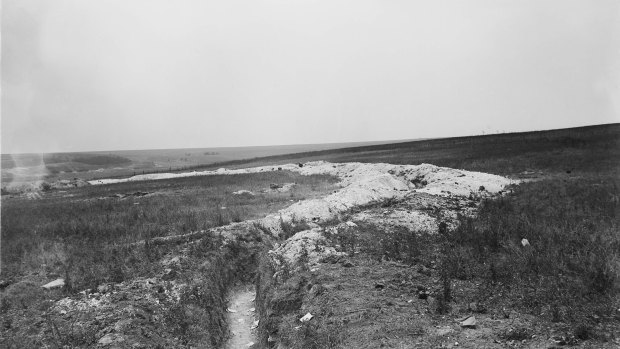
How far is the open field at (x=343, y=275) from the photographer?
5277 mm

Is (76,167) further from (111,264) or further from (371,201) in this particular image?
(111,264)

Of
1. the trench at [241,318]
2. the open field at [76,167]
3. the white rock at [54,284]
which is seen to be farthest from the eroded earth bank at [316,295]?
the open field at [76,167]

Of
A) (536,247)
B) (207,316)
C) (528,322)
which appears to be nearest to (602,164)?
(536,247)

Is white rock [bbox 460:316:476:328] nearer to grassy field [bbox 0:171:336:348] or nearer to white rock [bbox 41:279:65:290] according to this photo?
grassy field [bbox 0:171:336:348]

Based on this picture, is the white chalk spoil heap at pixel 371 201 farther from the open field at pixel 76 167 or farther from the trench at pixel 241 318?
the open field at pixel 76 167

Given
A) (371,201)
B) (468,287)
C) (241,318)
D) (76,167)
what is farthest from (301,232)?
(76,167)

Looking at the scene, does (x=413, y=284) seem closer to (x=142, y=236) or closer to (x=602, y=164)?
(x=142, y=236)

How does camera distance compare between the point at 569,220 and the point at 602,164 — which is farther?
the point at 602,164

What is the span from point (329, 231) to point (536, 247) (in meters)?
5.24

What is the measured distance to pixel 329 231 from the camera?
1039 cm

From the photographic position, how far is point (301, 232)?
1058 centimetres

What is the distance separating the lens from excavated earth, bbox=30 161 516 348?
668 cm

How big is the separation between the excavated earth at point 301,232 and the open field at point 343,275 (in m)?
0.05

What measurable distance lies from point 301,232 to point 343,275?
10.8 feet
